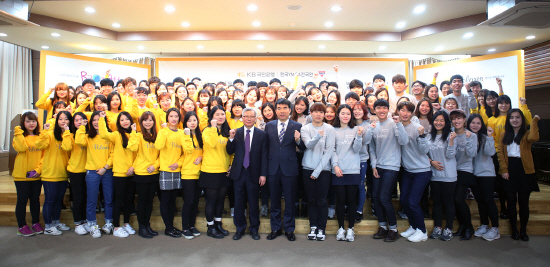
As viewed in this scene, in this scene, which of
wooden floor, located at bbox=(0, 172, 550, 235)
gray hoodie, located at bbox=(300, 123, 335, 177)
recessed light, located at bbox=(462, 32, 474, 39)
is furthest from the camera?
recessed light, located at bbox=(462, 32, 474, 39)

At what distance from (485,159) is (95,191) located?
4372 mm

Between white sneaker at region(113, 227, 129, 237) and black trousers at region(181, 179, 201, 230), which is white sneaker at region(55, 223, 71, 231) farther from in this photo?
black trousers at region(181, 179, 201, 230)

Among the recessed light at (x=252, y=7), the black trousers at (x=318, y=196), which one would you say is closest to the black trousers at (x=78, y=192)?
the black trousers at (x=318, y=196)

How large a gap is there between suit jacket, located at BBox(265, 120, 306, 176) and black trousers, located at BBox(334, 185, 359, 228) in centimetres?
51

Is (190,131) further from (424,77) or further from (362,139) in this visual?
(424,77)

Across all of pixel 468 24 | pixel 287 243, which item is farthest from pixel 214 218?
pixel 468 24

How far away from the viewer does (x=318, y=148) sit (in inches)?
132

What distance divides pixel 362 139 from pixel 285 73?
16.8 feet

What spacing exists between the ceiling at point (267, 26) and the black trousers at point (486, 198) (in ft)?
11.2

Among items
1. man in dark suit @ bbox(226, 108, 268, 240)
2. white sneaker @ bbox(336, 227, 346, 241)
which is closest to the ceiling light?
man in dark suit @ bbox(226, 108, 268, 240)

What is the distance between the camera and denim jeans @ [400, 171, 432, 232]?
11.1ft

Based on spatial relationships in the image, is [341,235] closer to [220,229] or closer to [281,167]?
[281,167]

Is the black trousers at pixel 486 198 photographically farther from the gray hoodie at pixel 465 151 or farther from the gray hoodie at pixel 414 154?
the gray hoodie at pixel 414 154

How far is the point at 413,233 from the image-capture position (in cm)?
347
